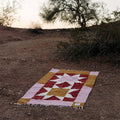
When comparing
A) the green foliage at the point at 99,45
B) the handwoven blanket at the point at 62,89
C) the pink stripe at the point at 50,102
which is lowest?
the handwoven blanket at the point at 62,89

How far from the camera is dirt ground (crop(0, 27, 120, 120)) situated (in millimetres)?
3637

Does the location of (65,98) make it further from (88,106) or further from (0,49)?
(0,49)

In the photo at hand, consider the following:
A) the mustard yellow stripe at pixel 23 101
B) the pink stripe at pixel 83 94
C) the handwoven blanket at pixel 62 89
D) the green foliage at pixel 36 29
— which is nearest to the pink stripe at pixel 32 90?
the handwoven blanket at pixel 62 89

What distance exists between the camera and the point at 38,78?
5.16 metres

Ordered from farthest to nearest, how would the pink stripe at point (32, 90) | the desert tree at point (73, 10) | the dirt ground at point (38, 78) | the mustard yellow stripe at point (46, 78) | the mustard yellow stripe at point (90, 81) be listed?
the desert tree at point (73, 10) → the mustard yellow stripe at point (46, 78) → the mustard yellow stripe at point (90, 81) → the pink stripe at point (32, 90) → the dirt ground at point (38, 78)

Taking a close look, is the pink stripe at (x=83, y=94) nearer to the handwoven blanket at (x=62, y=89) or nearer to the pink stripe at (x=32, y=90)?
the handwoven blanket at (x=62, y=89)

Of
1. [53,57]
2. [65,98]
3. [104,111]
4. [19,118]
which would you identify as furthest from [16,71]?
[104,111]

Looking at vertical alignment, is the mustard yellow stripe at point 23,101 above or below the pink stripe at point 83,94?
above

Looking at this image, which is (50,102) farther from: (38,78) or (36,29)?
(36,29)

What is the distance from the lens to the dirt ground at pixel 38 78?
3.64 m

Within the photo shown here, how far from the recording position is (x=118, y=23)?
6199 mm

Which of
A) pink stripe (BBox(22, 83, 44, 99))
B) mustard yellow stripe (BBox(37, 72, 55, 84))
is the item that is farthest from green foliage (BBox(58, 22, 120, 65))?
pink stripe (BBox(22, 83, 44, 99))

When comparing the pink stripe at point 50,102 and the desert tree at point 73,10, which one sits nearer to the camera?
the pink stripe at point 50,102

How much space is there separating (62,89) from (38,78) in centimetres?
75
